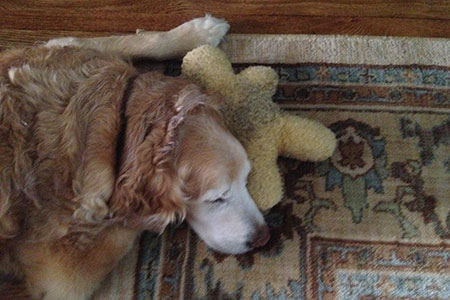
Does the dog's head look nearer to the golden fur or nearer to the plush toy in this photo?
the golden fur

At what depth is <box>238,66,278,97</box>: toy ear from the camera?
5.20 feet

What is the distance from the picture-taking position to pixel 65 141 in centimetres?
129

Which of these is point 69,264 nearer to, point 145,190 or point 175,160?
point 145,190

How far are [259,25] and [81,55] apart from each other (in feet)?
2.41

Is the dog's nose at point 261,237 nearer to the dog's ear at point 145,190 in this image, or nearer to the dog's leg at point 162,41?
the dog's ear at point 145,190

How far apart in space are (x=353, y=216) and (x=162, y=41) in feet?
2.72

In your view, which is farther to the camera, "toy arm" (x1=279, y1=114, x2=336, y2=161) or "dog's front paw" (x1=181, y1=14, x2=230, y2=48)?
"dog's front paw" (x1=181, y1=14, x2=230, y2=48)

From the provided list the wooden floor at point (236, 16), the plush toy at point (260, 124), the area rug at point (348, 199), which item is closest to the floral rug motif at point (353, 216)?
the area rug at point (348, 199)

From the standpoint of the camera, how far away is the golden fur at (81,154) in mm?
1278

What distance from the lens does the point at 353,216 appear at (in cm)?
160

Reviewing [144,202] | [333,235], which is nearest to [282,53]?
[333,235]

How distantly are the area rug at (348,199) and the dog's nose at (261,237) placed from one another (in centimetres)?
8

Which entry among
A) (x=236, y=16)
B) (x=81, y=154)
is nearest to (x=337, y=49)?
(x=236, y=16)

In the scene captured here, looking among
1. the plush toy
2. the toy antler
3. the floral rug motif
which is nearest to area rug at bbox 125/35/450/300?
the floral rug motif
